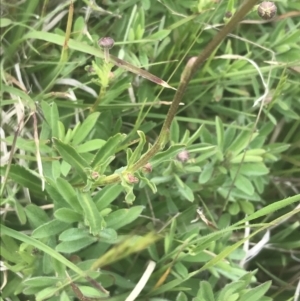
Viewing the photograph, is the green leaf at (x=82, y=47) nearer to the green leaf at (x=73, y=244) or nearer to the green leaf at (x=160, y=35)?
the green leaf at (x=160, y=35)

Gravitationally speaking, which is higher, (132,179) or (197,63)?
(197,63)

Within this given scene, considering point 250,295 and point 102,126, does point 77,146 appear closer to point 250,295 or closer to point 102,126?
point 102,126

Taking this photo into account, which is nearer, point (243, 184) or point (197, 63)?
point (197, 63)

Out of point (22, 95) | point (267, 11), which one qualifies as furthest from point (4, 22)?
point (267, 11)

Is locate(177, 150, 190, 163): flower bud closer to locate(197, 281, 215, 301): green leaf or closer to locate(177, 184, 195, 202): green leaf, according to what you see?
locate(177, 184, 195, 202): green leaf

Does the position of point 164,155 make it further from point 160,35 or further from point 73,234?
point 160,35

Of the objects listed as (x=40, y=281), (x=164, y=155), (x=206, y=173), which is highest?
(x=164, y=155)

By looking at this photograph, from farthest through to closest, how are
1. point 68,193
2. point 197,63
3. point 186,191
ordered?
point 186,191, point 68,193, point 197,63

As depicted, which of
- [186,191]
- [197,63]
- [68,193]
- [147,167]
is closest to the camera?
[197,63]
